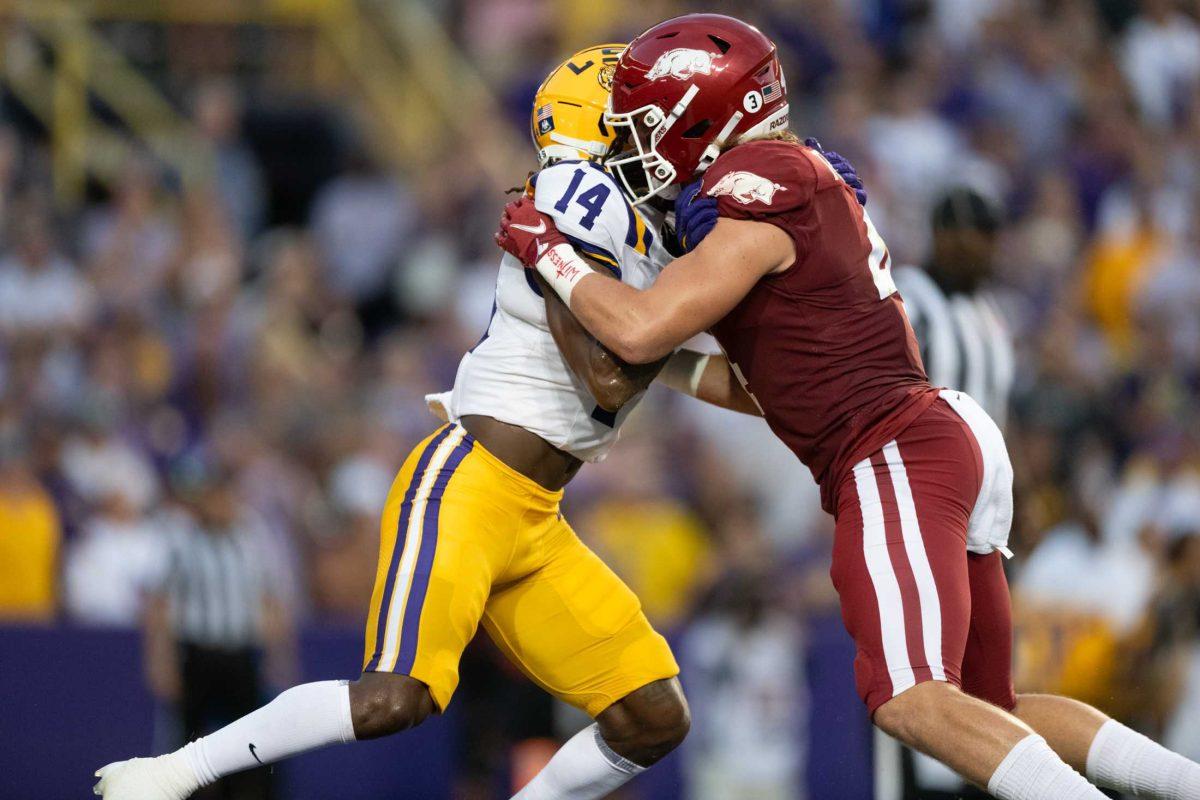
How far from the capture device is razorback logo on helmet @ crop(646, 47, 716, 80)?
4.66 m

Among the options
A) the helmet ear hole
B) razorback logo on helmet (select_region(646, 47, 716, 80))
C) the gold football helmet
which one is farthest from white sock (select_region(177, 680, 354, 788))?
the helmet ear hole

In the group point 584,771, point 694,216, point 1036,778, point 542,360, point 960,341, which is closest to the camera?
point 1036,778

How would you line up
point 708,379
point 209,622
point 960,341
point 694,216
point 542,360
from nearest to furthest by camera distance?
point 694,216 < point 542,360 < point 708,379 < point 960,341 < point 209,622

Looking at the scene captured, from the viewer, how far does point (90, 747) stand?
8.62 m

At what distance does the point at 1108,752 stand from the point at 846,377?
1207 mm

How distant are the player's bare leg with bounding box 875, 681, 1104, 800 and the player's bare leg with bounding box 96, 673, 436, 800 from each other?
4.01 feet

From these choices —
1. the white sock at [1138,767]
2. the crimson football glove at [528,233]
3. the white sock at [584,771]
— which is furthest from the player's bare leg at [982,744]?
the crimson football glove at [528,233]

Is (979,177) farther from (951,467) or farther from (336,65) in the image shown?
(951,467)

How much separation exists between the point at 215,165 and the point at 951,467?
884 centimetres

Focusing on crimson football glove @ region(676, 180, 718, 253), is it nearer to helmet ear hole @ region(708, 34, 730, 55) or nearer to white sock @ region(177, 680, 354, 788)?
helmet ear hole @ region(708, 34, 730, 55)

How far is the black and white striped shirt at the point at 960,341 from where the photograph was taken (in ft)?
20.0

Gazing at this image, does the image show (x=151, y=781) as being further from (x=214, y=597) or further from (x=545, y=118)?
(x=214, y=597)

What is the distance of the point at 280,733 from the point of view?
4613 millimetres

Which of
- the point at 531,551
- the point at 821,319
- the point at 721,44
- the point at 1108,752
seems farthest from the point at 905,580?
the point at 721,44
